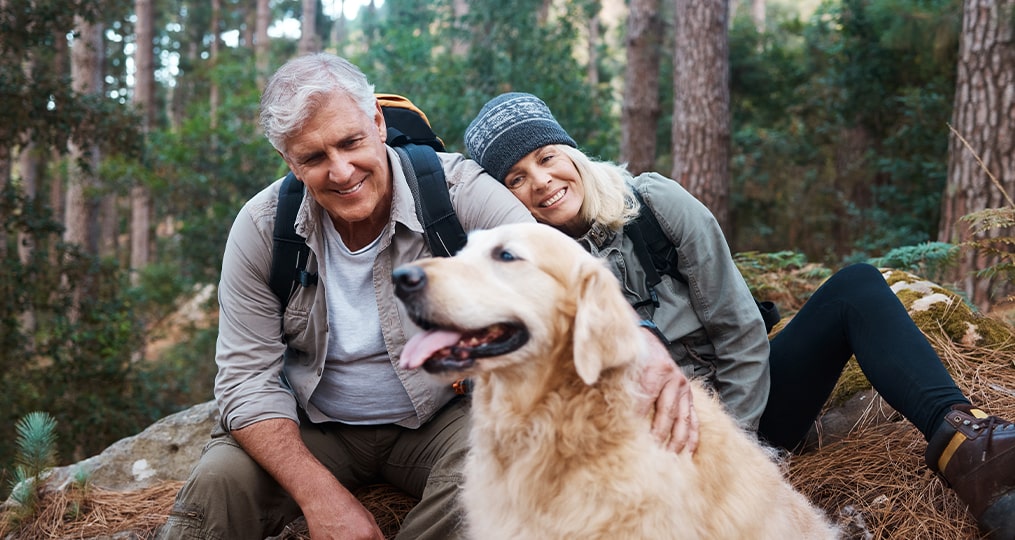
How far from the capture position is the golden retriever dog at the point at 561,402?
2.19 m

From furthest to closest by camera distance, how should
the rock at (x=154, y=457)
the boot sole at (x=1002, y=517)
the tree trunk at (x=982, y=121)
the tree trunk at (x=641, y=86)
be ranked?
1. the tree trunk at (x=641, y=86)
2. the tree trunk at (x=982, y=121)
3. the rock at (x=154, y=457)
4. the boot sole at (x=1002, y=517)

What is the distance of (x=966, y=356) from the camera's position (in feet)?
12.3

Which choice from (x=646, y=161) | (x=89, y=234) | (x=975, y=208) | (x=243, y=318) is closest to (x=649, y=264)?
(x=243, y=318)

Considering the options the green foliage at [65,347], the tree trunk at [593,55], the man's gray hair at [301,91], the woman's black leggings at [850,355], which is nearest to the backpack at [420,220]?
the man's gray hair at [301,91]

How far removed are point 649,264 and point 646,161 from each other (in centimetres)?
763

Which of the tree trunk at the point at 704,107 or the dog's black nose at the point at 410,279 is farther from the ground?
the tree trunk at the point at 704,107

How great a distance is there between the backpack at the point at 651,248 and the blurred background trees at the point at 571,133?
2.79 metres

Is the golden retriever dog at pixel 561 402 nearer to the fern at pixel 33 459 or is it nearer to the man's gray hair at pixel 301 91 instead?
the man's gray hair at pixel 301 91

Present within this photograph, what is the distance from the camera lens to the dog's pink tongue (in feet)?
7.13

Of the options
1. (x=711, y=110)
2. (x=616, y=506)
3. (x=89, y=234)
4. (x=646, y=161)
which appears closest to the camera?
(x=616, y=506)

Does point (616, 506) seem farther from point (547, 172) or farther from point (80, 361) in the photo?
point (80, 361)

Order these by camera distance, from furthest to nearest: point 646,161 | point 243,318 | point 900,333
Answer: point 646,161 < point 243,318 < point 900,333

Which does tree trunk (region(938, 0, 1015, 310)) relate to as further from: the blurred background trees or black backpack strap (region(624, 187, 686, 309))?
black backpack strap (region(624, 187, 686, 309))

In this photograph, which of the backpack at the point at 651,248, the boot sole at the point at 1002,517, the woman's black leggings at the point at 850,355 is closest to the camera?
the boot sole at the point at 1002,517
